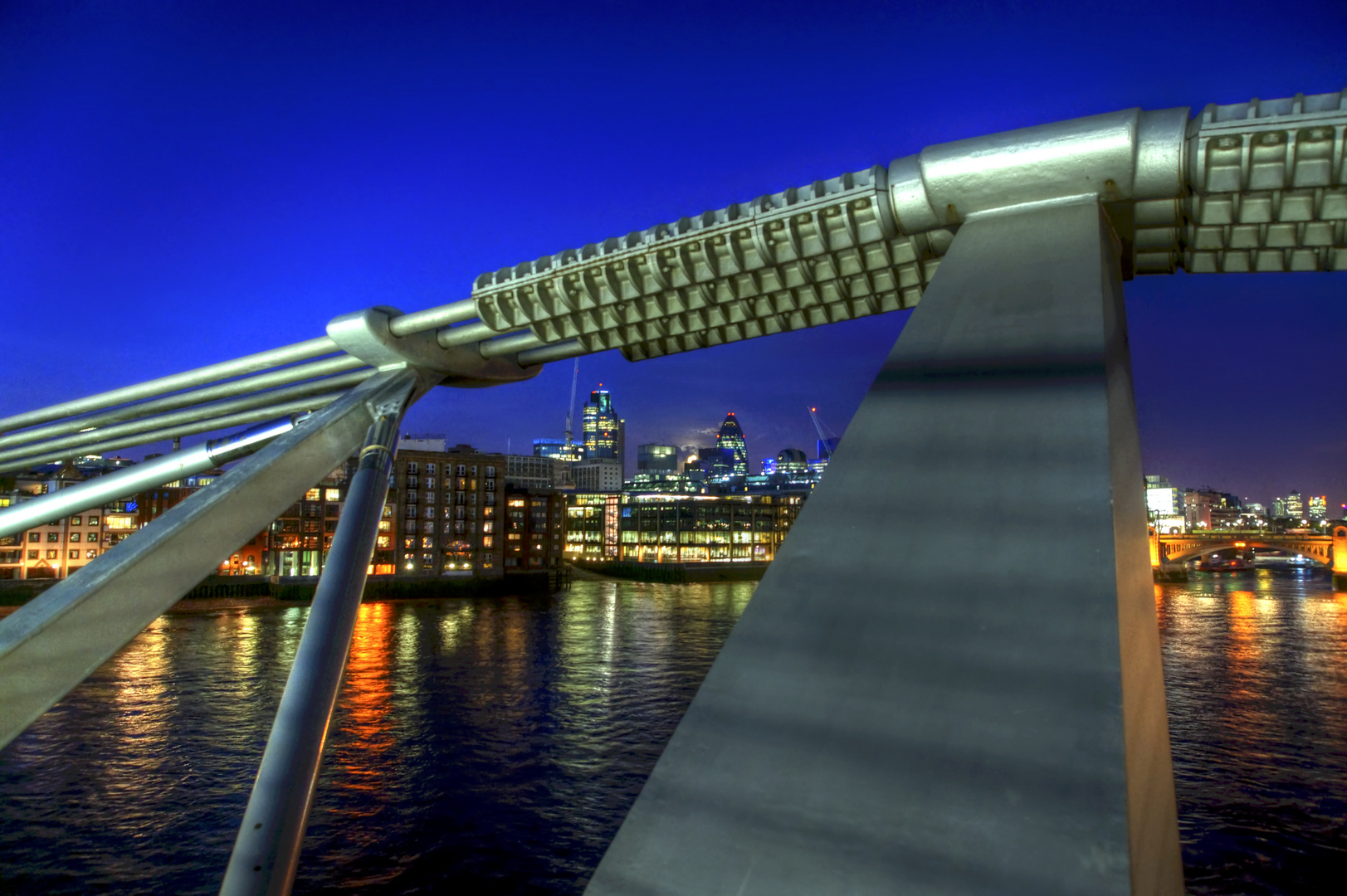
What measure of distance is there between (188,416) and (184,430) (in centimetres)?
32

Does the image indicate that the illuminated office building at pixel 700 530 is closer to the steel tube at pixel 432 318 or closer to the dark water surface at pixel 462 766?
the dark water surface at pixel 462 766

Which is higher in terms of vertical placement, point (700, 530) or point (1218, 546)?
point (700, 530)

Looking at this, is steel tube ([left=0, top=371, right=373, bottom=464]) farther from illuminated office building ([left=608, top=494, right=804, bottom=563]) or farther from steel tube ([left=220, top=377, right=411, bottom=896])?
illuminated office building ([left=608, top=494, right=804, bottom=563])

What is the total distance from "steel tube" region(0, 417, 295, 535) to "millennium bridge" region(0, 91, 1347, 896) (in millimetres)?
1872

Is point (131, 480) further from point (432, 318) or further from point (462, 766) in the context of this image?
point (462, 766)

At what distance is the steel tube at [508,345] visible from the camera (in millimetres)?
8242

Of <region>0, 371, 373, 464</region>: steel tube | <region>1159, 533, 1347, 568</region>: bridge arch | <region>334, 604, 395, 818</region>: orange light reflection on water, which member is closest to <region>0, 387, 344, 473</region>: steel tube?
<region>0, 371, 373, 464</region>: steel tube

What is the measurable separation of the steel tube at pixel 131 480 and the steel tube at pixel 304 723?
2.01m

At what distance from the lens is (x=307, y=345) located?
849 cm

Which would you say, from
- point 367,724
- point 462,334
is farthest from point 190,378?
point 367,724

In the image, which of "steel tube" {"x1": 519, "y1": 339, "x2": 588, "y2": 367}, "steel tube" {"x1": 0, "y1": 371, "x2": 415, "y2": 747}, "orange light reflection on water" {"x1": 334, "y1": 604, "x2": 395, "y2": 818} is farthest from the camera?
"orange light reflection on water" {"x1": 334, "y1": 604, "x2": 395, "y2": 818}

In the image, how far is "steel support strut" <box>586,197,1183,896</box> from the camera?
2.10 meters

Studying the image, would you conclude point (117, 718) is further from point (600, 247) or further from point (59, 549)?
point (59, 549)

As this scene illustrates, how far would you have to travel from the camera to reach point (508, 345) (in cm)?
849
